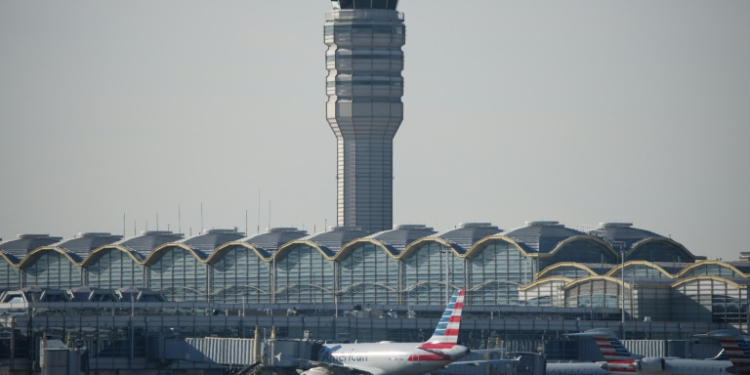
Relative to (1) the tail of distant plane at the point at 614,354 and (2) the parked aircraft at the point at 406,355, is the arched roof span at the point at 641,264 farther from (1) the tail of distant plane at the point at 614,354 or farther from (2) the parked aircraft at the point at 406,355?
(1) the tail of distant plane at the point at 614,354

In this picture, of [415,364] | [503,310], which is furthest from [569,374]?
[503,310]

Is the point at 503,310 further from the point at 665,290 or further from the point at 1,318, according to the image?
the point at 1,318

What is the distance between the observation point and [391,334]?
161875 millimetres

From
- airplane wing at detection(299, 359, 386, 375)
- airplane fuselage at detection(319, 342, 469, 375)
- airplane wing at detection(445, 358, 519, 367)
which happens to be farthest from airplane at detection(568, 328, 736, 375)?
airplane wing at detection(299, 359, 386, 375)

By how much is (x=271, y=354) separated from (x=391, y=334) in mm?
42472

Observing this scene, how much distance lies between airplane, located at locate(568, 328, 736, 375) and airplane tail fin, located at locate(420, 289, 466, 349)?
9.69 m

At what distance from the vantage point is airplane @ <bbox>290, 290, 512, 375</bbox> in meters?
113

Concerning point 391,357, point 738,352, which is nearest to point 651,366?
point 738,352

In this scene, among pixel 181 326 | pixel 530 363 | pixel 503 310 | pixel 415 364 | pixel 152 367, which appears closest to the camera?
pixel 415 364

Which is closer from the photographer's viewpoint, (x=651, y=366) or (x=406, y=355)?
(x=406, y=355)

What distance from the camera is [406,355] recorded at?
116 metres

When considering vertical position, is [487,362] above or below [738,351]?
below

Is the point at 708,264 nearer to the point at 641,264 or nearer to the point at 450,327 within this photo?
the point at 641,264

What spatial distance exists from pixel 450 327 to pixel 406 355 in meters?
4.32
